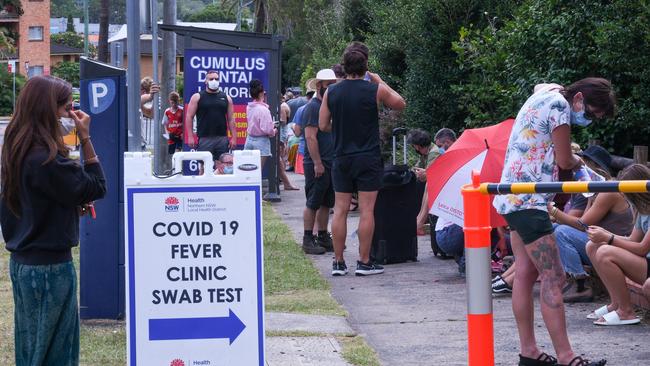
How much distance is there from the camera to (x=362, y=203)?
1005 cm

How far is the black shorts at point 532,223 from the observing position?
243 inches

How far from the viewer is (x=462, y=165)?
9312 mm

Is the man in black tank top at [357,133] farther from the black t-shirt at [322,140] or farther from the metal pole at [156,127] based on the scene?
the metal pole at [156,127]

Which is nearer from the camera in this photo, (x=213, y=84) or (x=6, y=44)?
(x=213, y=84)

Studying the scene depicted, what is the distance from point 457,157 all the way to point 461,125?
8109 mm

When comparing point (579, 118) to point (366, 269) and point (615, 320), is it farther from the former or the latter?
point (366, 269)

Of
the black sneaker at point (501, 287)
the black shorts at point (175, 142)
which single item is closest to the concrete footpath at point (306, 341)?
the black sneaker at point (501, 287)

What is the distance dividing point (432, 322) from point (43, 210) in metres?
3.76

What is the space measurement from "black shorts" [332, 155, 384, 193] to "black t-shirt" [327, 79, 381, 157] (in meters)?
0.06

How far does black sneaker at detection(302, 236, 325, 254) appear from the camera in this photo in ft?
38.9

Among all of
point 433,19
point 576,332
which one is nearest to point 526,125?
point 576,332

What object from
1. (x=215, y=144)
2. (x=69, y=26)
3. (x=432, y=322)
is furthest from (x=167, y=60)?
(x=69, y=26)

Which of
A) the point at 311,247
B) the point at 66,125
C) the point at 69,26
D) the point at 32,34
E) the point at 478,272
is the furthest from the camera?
the point at 69,26

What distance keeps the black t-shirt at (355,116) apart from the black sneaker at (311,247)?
2.04m
